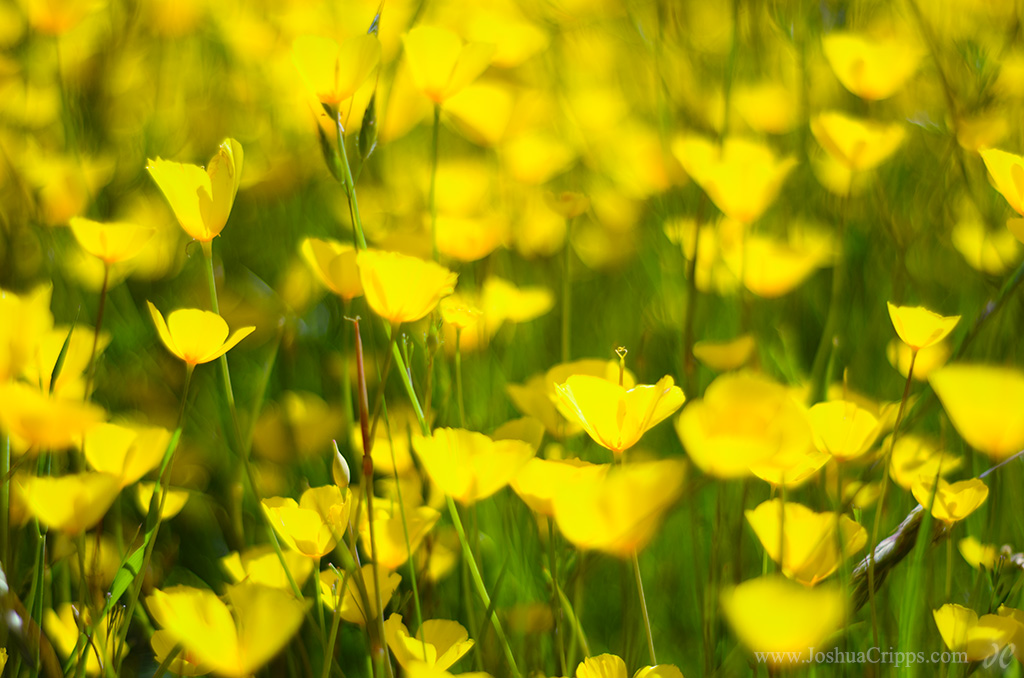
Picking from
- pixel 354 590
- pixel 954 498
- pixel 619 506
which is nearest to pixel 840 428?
pixel 954 498

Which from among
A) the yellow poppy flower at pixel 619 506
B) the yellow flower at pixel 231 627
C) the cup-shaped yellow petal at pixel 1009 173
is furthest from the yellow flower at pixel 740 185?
the yellow flower at pixel 231 627

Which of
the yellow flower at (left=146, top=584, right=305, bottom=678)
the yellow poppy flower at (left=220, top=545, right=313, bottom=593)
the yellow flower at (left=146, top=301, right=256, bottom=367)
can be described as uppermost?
the yellow flower at (left=146, top=301, right=256, bottom=367)

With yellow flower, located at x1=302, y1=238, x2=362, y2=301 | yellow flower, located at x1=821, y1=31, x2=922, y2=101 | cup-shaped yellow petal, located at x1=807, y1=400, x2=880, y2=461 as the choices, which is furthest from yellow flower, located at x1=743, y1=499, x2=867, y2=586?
yellow flower, located at x1=821, y1=31, x2=922, y2=101

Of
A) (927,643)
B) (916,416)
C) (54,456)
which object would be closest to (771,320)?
(916,416)

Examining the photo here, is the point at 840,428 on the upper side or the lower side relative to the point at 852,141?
lower

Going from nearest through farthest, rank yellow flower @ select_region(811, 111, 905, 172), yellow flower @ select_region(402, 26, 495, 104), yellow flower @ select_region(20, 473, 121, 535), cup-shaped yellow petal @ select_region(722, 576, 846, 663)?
cup-shaped yellow petal @ select_region(722, 576, 846, 663), yellow flower @ select_region(20, 473, 121, 535), yellow flower @ select_region(402, 26, 495, 104), yellow flower @ select_region(811, 111, 905, 172)

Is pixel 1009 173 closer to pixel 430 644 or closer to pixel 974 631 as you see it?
pixel 974 631

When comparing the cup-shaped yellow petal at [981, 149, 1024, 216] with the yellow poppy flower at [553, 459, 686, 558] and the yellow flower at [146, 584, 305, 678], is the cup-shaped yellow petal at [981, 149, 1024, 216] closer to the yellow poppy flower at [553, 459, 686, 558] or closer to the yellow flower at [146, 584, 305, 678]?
the yellow poppy flower at [553, 459, 686, 558]
